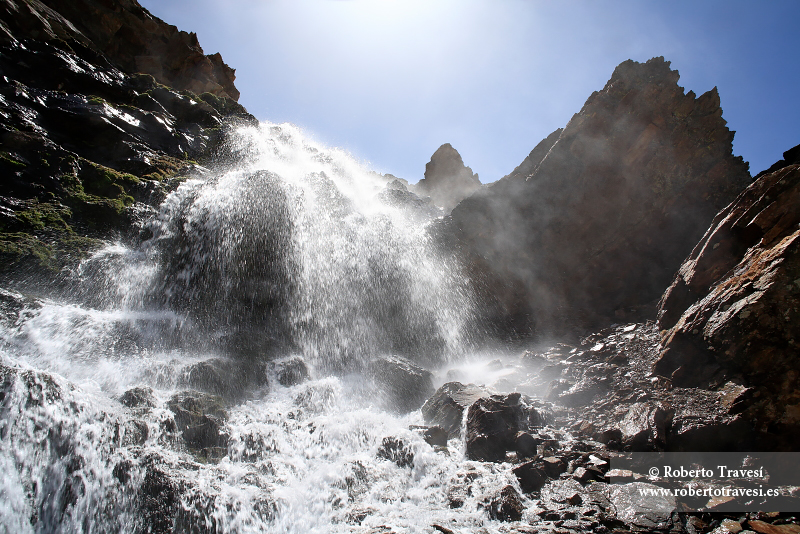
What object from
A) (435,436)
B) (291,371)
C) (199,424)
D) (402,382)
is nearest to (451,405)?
(435,436)

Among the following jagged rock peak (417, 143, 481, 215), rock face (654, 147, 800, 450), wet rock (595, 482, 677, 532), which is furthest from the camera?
jagged rock peak (417, 143, 481, 215)

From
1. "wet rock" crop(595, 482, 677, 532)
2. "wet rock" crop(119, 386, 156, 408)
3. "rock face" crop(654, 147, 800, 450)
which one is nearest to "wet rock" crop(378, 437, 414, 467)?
"wet rock" crop(595, 482, 677, 532)

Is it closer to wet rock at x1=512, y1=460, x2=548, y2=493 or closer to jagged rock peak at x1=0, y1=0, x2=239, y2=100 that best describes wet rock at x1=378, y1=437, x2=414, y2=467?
wet rock at x1=512, y1=460, x2=548, y2=493

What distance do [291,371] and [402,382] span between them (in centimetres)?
439

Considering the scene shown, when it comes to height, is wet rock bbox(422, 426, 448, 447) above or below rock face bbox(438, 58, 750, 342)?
below

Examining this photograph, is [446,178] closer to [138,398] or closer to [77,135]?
[77,135]

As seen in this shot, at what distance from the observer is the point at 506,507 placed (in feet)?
22.7

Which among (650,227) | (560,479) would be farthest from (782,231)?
(650,227)

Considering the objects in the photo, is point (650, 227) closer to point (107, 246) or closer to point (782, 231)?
point (782, 231)

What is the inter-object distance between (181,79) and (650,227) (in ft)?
150

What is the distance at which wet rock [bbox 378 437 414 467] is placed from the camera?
29.0 ft

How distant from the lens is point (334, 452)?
30.3 ft

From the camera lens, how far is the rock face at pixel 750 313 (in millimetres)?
7641

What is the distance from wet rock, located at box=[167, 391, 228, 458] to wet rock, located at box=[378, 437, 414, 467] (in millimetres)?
4107
